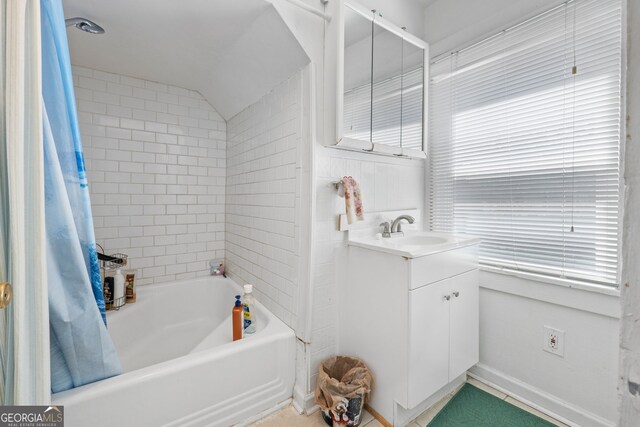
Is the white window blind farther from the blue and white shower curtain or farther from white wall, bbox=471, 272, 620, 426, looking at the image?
the blue and white shower curtain

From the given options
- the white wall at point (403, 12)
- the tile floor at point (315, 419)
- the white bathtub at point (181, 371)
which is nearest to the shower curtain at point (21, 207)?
the white bathtub at point (181, 371)

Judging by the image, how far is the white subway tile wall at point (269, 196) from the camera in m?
1.65

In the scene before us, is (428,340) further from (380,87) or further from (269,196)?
(380,87)

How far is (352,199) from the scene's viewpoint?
1550mm

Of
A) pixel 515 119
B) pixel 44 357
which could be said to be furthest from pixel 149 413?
pixel 515 119

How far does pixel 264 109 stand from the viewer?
1935mm

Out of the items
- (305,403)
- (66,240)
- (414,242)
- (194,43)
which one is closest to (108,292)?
(66,240)

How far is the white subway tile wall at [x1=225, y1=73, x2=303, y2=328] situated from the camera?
1646 mm

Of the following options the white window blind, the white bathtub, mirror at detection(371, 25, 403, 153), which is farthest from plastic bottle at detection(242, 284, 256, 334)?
the white window blind

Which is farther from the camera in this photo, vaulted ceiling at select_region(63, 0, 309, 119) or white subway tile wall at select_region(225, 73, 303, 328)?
white subway tile wall at select_region(225, 73, 303, 328)

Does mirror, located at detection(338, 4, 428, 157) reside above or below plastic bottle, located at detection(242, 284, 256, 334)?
above

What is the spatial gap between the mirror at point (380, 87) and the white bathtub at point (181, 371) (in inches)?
48.5

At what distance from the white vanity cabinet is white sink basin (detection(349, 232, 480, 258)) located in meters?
0.02

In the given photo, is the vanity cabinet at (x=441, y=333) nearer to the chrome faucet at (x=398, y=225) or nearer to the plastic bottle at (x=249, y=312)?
the chrome faucet at (x=398, y=225)
